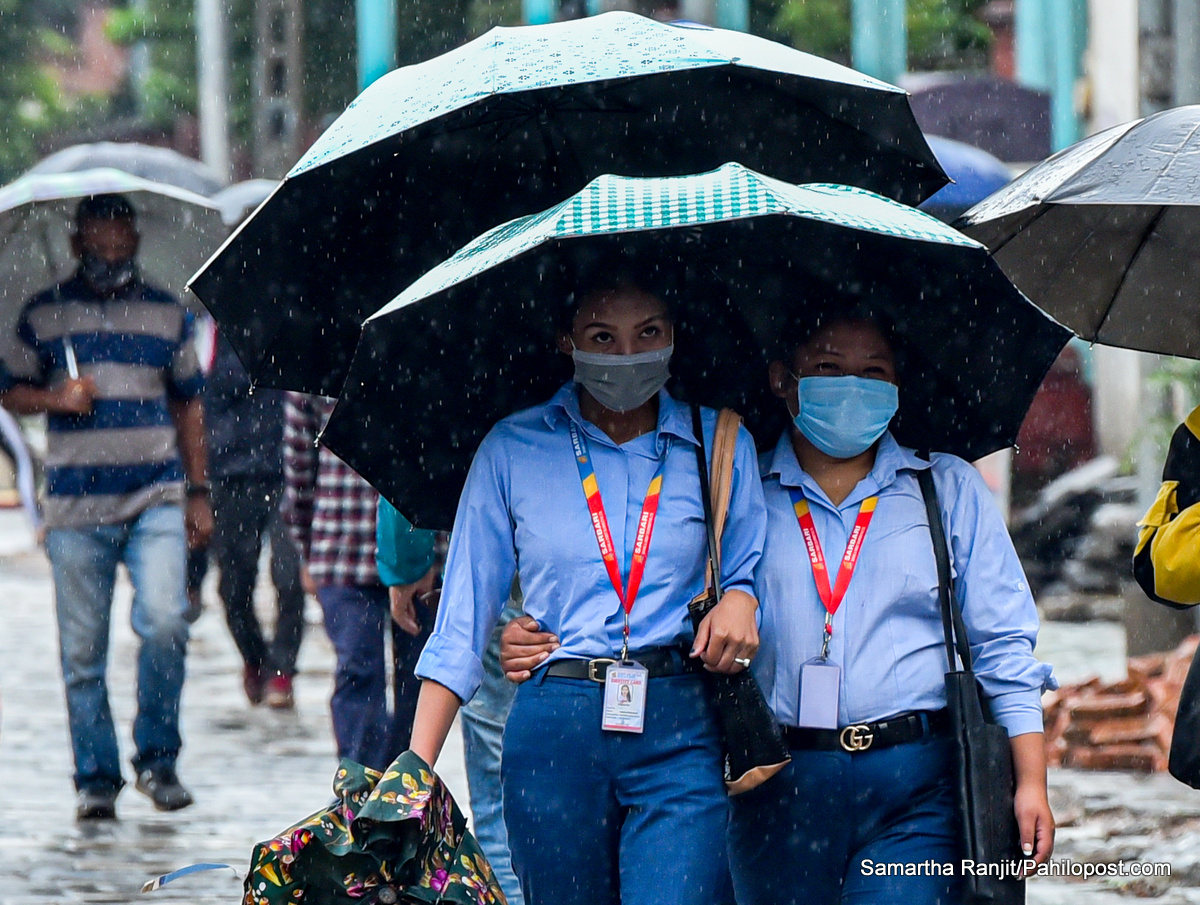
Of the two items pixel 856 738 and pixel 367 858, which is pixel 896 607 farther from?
pixel 367 858

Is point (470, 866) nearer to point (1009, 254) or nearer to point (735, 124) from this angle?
point (735, 124)

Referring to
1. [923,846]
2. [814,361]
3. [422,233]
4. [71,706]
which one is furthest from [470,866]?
[71,706]

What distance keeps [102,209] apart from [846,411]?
4814 millimetres

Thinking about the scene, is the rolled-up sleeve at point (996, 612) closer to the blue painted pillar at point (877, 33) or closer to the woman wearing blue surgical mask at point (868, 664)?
the woman wearing blue surgical mask at point (868, 664)

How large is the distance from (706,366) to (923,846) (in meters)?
1.21

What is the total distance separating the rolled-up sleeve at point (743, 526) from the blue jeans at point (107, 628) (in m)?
4.37

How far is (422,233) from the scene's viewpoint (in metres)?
4.79

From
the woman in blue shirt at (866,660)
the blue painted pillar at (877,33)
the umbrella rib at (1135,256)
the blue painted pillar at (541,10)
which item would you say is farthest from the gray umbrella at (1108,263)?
the blue painted pillar at (541,10)

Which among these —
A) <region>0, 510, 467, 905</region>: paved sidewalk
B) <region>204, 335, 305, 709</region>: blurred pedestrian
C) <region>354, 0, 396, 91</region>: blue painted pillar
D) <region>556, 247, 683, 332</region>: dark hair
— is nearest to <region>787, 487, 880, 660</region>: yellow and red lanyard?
<region>556, 247, 683, 332</region>: dark hair

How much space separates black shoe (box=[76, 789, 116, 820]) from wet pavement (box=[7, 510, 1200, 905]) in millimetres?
56

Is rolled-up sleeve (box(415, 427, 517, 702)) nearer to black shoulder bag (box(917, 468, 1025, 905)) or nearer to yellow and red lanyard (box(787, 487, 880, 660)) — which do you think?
yellow and red lanyard (box(787, 487, 880, 660))

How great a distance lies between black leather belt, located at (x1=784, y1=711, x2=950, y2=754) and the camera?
3.99 m

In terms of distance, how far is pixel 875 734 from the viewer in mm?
3994

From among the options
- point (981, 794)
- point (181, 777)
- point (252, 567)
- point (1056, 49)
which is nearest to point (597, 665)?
point (981, 794)
